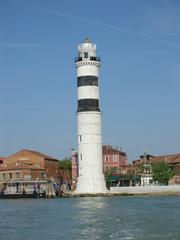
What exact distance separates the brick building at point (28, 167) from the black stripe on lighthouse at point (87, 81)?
19744 millimetres

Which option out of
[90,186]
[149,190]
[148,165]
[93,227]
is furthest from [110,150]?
[93,227]

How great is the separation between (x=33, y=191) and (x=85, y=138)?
13.1 meters

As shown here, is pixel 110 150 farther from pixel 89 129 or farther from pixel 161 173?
pixel 89 129

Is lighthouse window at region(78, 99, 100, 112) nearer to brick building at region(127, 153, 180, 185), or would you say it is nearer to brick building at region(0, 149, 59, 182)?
brick building at region(0, 149, 59, 182)

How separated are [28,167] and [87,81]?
2113 centimetres

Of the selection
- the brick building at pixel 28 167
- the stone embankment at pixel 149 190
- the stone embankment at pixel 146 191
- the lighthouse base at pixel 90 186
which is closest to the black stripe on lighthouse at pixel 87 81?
the lighthouse base at pixel 90 186

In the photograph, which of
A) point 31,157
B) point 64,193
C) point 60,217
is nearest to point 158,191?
point 64,193

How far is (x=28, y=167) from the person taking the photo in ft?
259

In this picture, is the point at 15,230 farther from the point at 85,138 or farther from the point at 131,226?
the point at 85,138

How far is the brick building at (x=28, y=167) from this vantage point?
258ft

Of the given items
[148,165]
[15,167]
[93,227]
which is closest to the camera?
[93,227]

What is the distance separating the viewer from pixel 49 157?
87000 mm

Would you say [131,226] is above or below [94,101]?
below

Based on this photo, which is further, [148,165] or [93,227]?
[148,165]
